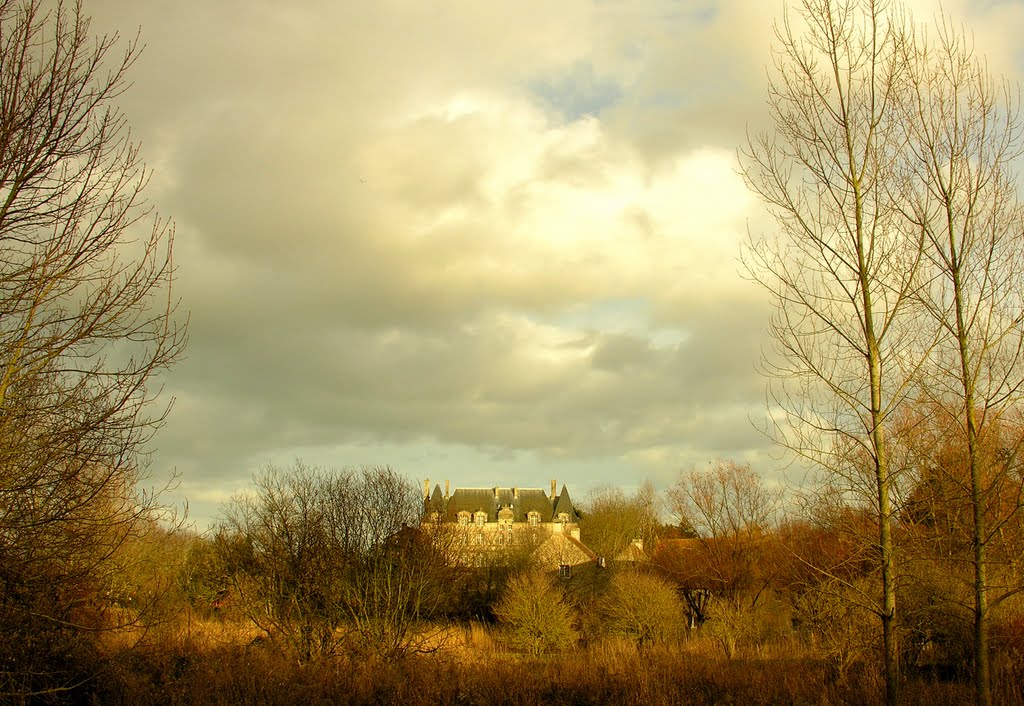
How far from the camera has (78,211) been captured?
5930 mm

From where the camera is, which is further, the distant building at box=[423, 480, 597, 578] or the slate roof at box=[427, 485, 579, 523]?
the slate roof at box=[427, 485, 579, 523]

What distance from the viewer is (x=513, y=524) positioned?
5322 cm

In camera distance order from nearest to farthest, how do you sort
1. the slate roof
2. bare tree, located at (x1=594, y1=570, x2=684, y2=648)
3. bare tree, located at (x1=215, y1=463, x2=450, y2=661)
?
bare tree, located at (x1=215, y1=463, x2=450, y2=661) < bare tree, located at (x1=594, y1=570, x2=684, y2=648) < the slate roof

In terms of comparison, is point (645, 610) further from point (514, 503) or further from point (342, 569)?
point (514, 503)

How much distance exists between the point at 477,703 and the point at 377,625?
5825 mm

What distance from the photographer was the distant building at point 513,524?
91.4 ft

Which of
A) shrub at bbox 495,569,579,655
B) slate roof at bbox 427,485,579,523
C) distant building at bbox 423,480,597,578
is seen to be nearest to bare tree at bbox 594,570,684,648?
shrub at bbox 495,569,579,655

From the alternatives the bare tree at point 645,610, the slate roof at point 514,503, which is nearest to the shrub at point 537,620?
the bare tree at point 645,610

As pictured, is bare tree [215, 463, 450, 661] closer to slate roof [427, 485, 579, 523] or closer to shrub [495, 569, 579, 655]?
shrub [495, 569, 579, 655]

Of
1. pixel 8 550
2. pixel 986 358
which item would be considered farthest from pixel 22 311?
pixel 986 358

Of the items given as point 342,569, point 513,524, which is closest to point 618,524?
point 513,524

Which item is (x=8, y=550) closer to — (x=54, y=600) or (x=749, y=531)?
(x=54, y=600)

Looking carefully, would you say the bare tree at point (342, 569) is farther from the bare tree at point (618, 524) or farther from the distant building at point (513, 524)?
the bare tree at point (618, 524)

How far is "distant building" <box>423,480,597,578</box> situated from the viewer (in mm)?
27847
